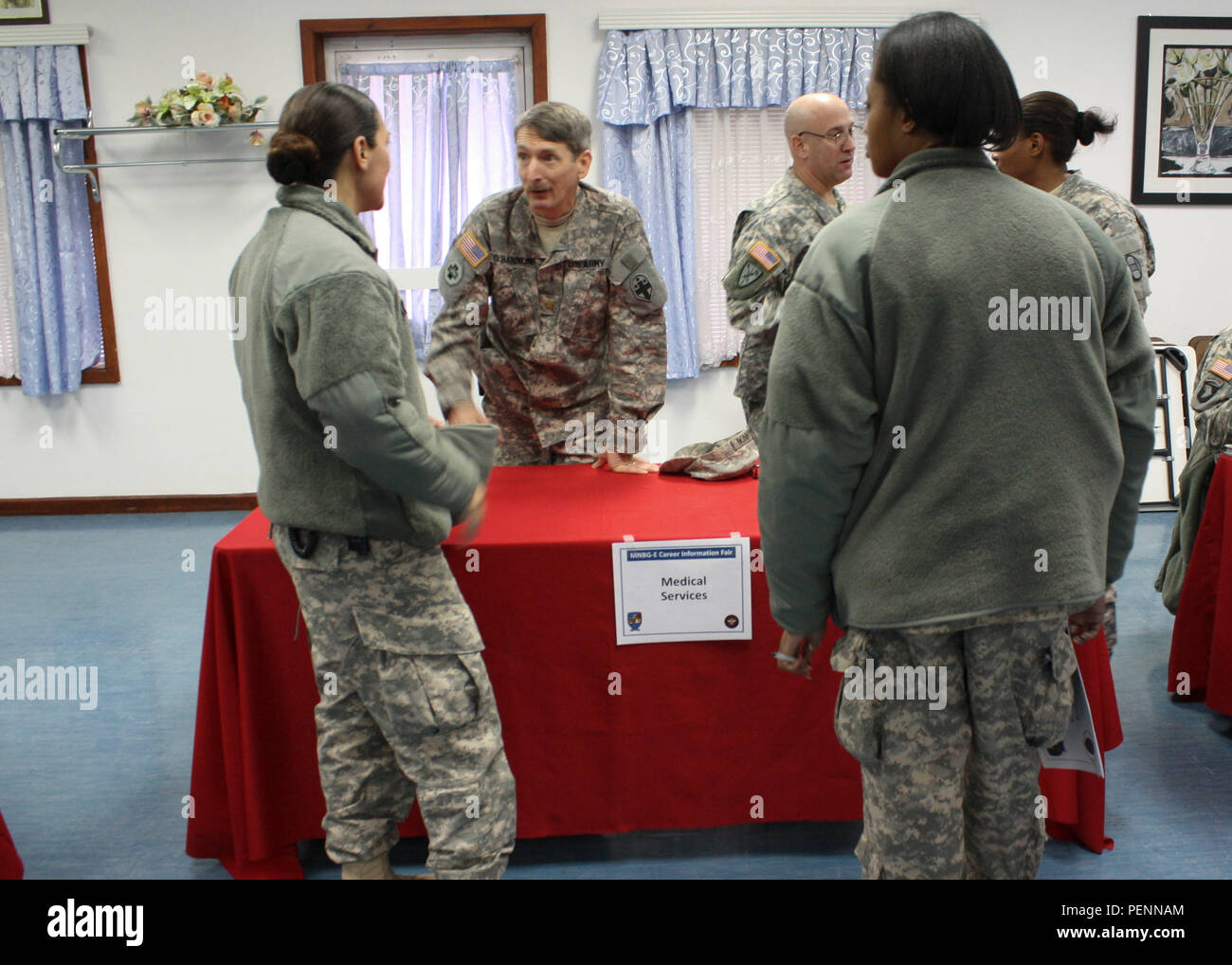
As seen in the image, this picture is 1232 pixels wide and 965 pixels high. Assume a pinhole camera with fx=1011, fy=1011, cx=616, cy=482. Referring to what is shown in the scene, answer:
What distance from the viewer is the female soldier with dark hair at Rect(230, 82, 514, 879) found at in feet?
4.82

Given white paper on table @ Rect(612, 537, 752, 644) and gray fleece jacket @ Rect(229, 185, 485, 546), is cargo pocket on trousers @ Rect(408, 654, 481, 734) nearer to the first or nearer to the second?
gray fleece jacket @ Rect(229, 185, 485, 546)

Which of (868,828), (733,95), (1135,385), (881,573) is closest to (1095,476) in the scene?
(1135,385)

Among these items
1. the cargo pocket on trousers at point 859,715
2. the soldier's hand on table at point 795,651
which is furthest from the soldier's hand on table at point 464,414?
the cargo pocket on trousers at point 859,715

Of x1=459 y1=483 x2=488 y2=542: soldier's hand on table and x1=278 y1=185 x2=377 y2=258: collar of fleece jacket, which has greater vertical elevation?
x1=278 y1=185 x2=377 y2=258: collar of fleece jacket

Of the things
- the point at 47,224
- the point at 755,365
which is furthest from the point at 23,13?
the point at 755,365

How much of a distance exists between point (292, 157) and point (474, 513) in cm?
65

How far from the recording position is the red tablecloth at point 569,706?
201cm

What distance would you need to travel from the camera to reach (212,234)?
16.6 feet

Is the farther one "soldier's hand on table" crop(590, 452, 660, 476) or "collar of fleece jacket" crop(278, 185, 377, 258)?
"soldier's hand on table" crop(590, 452, 660, 476)

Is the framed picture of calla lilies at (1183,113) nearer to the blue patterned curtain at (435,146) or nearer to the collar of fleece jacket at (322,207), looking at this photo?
the blue patterned curtain at (435,146)

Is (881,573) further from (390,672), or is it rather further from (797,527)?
(390,672)

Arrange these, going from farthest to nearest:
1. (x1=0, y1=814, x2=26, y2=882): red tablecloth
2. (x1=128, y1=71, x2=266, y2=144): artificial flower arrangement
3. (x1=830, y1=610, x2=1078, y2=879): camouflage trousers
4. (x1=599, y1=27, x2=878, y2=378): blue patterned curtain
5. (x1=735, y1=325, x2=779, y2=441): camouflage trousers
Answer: (x1=599, y1=27, x2=878, y2=378): blue patterned curtain → (x1=128, y1=71, x2=266, y2=144): artificial flower arrangement → (x1=735, y1=325, x2=779, y2=441): camouflage trousers → (x1=0, y1=814, x2=26, y2=882): red tablecloth → (x1=830, y1=610, x2=1078, y2=879): camouflage trousers

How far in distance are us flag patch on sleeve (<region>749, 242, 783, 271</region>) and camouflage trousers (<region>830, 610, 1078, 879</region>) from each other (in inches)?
53.3

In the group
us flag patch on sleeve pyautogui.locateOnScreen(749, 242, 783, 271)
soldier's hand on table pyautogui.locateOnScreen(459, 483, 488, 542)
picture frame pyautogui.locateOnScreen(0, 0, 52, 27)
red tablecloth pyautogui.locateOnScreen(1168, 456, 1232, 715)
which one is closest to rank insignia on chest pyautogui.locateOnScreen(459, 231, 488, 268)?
us flag patch on sleeve pyautogui.locateOnScreen(749, 242, 783, 271)
